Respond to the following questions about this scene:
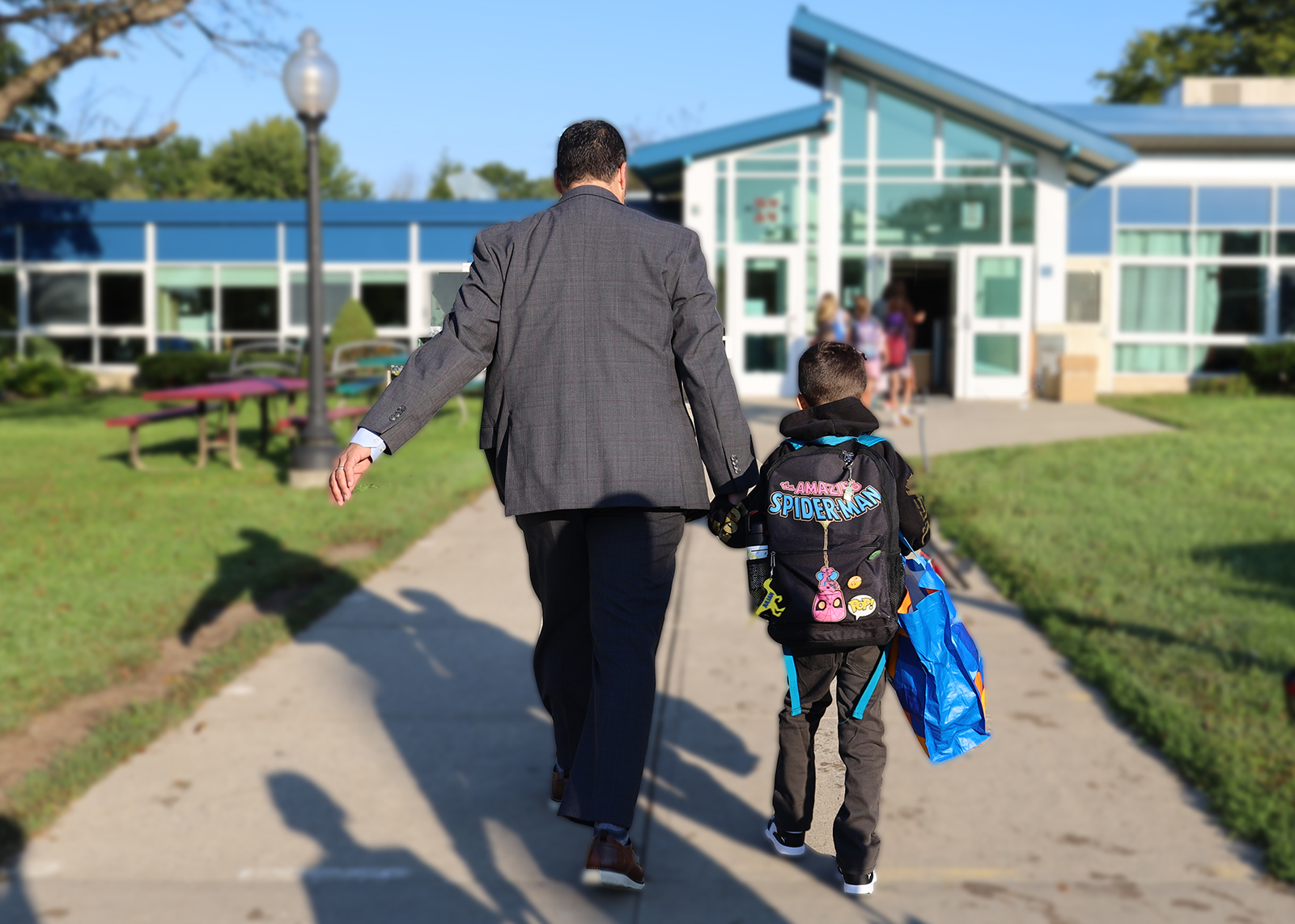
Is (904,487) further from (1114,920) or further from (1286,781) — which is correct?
(1286,781)

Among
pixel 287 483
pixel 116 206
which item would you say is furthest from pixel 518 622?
pixel 116 206

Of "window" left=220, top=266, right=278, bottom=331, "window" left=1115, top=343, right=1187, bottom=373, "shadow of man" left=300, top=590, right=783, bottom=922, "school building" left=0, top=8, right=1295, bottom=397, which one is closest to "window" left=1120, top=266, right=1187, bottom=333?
"school building" left=0, top=8, right=1295, bottom=397

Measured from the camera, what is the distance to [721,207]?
67.2 ft

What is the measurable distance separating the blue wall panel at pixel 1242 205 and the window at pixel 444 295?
2474 cm

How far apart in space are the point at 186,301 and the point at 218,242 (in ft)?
5.16

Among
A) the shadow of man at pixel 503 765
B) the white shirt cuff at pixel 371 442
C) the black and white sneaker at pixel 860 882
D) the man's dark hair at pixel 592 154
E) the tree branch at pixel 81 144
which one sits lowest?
the shadow of man at pixel 503 765

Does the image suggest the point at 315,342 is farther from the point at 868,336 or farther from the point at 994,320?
the point at 994,320

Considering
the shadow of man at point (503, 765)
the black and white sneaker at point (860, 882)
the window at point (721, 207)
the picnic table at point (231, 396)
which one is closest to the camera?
the black and white sneaker at point (860, 882)

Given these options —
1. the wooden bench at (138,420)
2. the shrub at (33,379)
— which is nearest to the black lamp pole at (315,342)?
the wooden bench at (138,420)

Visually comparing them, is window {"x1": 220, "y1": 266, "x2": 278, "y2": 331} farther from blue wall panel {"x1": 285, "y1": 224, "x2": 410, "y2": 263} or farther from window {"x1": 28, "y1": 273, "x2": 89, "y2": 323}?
window {"x1": 28, "y1": 273, "x2": 89, "y2": 323}

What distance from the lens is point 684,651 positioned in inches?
288

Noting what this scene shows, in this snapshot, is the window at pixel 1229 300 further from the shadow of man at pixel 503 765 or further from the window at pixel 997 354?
the shadow of man at pixel 503 765

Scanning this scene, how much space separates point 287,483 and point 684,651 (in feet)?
22.2

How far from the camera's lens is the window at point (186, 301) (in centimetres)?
2731
